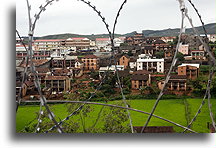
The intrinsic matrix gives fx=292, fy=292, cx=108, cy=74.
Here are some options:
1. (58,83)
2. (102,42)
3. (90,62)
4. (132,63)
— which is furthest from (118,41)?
A: (58,83)

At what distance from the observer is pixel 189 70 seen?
12.8ft

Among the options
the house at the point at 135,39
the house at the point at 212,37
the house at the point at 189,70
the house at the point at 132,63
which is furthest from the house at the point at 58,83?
the house at the point at 212,37

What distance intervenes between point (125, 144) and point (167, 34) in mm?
1506

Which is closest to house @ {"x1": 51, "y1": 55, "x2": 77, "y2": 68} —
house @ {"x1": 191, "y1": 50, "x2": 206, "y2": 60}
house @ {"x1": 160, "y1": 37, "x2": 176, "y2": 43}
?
house @ {"x1": 160, "y1": 37, "x2": 176, "y2": 43}

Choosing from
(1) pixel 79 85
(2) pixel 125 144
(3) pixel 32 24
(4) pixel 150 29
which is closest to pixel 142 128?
(2) pixel 125 144

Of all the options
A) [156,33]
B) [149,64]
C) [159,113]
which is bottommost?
[159,113]

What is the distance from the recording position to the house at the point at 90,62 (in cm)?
406

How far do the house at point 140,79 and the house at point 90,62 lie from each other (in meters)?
0.53

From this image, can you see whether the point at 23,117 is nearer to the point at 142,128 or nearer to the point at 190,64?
the point at 142,128

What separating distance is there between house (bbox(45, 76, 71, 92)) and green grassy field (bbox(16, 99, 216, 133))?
0.24 m

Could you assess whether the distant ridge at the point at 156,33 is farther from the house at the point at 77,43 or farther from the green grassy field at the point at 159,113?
the green grassy field at the point at 159,113

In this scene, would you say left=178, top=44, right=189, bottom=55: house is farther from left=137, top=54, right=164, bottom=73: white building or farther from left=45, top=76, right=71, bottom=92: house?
left=45, top=76, right=71, bottom=92: house

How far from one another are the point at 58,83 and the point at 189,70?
177 centimetres

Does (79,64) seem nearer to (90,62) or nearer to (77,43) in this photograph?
(90,62)
